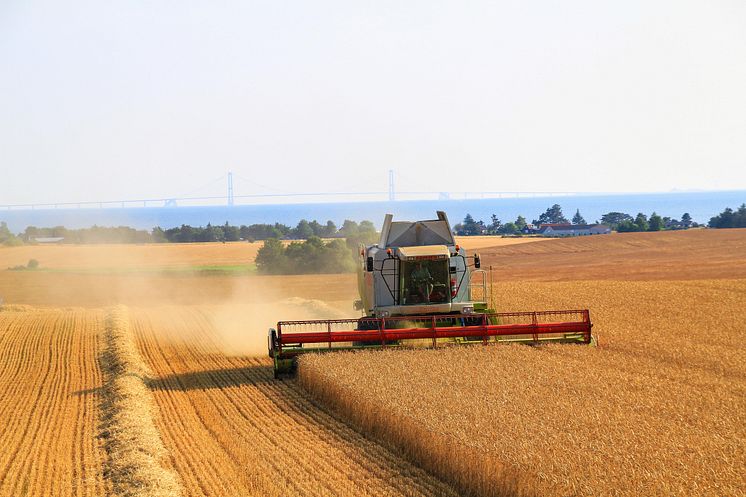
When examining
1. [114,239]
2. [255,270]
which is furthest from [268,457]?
[114,239]

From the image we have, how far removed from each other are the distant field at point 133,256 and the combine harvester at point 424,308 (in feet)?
141

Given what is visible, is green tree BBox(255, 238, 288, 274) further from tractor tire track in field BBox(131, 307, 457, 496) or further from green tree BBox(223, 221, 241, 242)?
green tree BBox(223, 221, 241, 242)

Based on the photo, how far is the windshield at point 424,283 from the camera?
64.3 ft

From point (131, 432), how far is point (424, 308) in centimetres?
780

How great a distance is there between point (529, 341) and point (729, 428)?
773 cm

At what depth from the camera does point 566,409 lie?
13016 mm

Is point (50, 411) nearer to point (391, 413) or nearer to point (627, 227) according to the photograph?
point (391, 413)

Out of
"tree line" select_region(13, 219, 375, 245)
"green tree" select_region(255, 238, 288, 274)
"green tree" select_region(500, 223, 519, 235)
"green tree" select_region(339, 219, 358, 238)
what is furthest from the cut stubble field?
"green tree" select_region(500, 223, 519, 235)

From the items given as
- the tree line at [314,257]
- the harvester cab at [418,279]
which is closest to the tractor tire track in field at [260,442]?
the harvester cab at [418,279]

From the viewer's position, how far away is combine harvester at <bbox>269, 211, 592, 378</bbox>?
18.8m

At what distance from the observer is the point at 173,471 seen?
37.9 ft

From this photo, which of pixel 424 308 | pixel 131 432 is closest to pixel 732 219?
pixel 424 308

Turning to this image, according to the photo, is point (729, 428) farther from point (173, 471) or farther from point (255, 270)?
point (255, 270)

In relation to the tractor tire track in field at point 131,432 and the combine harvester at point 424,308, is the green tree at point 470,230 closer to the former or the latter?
the tractor tire track in field at point 131,432
